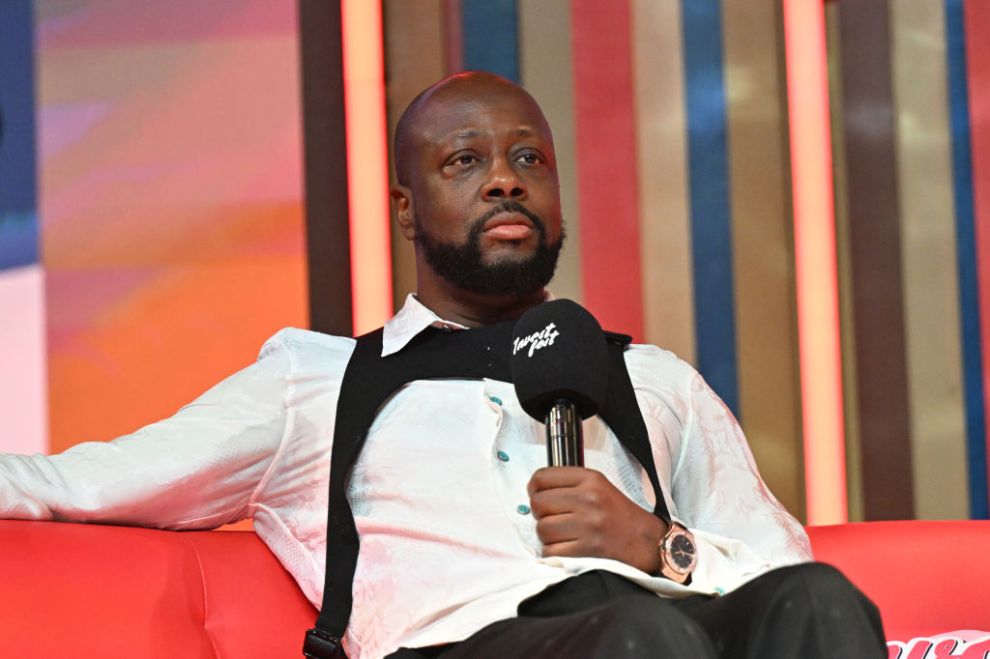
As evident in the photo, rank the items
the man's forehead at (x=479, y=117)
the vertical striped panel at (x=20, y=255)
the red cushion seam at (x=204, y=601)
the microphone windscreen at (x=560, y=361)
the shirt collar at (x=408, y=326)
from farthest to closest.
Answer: the vertical striped panel at (x=20, y=255) < the man's forehead at (x=479, y=117) < the shirt collar at (x=408, y=326) < the red cushion seam at (x=204, y=601) < the microphone windscreen at (x=560, y=361)

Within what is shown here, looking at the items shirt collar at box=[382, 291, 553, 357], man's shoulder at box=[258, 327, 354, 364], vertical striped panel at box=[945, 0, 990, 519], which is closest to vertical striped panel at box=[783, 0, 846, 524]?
vertical striped panel at box=[945, 0, 990, 519]

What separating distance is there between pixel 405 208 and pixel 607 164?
0.86 meters

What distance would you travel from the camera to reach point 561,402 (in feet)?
5.30

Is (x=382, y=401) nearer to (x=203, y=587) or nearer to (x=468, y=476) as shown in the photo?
(x=468, y=476)

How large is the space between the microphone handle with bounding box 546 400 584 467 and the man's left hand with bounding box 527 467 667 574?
0.02m

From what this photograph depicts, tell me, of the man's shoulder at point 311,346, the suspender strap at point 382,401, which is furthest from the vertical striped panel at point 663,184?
the man's shoulder at point 311,346

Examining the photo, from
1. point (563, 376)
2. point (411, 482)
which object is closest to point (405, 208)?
point (411, 482)

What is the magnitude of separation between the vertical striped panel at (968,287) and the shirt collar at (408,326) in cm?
137

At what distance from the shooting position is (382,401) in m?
2.00

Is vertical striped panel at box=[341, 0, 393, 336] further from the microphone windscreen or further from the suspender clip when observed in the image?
the microphone windscreen

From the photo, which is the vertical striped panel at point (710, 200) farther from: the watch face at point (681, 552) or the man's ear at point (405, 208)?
the watch face at point (681, 552)

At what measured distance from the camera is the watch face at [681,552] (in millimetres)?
1791

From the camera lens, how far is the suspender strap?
1918 millimetres

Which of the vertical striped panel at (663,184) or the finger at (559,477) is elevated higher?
the vertical striped panel at (663,184)
